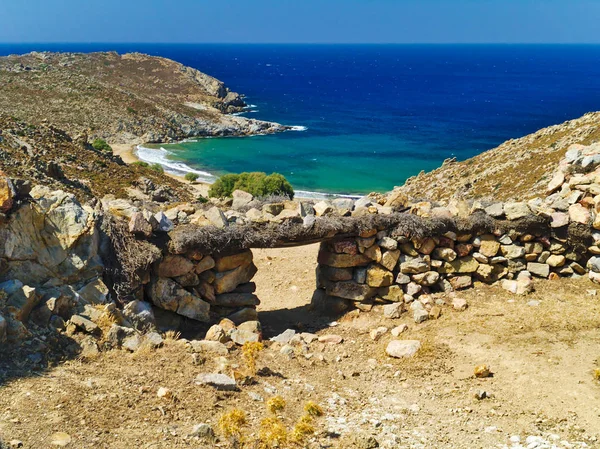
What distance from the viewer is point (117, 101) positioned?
263ft

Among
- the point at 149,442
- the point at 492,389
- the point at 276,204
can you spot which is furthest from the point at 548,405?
the point at 276,204

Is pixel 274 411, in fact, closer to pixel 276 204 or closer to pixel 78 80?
pixel 276 204

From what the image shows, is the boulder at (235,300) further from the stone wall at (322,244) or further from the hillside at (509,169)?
the hillside at (509,169)

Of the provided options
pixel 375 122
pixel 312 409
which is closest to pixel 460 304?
pixel 312 409

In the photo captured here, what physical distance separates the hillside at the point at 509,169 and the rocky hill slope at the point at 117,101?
44642mm

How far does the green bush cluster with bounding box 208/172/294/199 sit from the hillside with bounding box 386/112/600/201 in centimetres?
932

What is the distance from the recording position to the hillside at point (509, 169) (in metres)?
29.2

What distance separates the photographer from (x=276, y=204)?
11.8 m

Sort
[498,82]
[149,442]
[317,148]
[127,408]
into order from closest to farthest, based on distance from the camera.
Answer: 1. [149,442]
2. [127,408]
3. [317,148]
4. [498,82]

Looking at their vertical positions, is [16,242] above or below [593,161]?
below

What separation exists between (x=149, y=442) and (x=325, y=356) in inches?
168

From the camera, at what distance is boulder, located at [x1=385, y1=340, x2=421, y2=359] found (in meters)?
9.84

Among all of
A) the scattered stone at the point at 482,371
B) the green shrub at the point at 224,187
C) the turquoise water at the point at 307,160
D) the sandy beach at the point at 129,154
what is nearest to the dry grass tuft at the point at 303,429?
the scattered stone at the point at 482,371

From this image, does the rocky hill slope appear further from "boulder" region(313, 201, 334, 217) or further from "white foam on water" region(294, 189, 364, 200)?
"boulder" region(313, 201, 334, 217)
